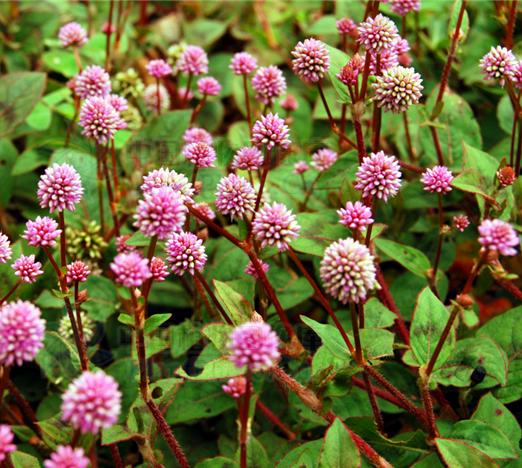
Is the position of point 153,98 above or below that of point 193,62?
below

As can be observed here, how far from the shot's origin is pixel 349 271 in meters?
1.53

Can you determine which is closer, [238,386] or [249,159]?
[238,386]

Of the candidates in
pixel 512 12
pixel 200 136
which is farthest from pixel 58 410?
pixel 512 12

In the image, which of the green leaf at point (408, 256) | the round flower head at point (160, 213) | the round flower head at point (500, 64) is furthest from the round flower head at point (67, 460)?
the round flower head at point (500, 64)


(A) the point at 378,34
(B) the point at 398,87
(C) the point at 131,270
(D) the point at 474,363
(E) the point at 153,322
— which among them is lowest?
(D) the point at 474,363

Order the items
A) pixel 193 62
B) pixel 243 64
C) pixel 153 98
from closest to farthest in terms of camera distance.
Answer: pixel 243 64 < pixel 193 62 < pixel 153 98

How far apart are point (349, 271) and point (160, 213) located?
2.03ft

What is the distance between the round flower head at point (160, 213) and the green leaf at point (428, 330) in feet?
3.76

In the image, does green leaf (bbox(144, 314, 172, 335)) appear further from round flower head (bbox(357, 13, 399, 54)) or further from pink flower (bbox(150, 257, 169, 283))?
round flower head (bbox(357, 13, 399, 54))

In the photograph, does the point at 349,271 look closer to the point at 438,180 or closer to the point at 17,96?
the point at 438,180

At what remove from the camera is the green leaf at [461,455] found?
6.02 ft

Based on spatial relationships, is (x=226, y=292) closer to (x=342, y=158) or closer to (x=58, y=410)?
(x=342, y=158)

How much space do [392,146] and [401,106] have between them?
167 cm

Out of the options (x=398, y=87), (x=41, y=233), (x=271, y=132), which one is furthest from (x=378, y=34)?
(x=41, y=233)
